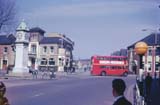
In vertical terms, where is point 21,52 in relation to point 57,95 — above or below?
→ above

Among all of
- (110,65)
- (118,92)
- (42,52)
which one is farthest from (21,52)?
(42,52)

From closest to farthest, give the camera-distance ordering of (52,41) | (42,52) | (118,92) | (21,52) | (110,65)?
(118,92) → (21,52) → (110,65) → (42,52) → (52,41)

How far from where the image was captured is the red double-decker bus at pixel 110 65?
7844 centimetres

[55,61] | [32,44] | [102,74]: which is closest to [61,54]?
[55,61]

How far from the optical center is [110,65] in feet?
259

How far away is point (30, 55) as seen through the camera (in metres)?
113

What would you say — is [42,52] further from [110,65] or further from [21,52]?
[21,52]

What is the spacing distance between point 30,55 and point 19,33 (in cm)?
5703

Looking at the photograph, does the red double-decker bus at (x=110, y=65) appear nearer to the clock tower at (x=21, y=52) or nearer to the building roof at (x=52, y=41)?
the clock tower at (x=21, y=52)

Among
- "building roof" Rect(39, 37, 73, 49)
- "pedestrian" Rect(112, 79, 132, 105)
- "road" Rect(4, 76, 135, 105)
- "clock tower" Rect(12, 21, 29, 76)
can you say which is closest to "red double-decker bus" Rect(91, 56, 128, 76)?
"clock tower" Rect(12, 21, 29, 76)

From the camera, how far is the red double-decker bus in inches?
3088

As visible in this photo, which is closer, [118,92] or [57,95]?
[118,92]

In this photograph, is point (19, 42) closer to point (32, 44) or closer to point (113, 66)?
point (113, 66)

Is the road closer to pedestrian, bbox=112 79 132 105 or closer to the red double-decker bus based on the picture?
pedestrian, bbox=112 79 132 105
